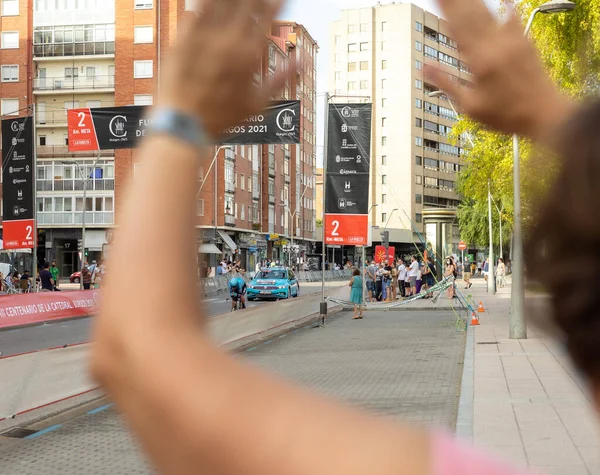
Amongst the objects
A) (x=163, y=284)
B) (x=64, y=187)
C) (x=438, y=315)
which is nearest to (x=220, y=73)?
(x=163, y=284)

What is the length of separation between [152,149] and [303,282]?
225 feet

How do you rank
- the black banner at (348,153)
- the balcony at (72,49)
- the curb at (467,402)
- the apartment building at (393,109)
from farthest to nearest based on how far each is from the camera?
the apartment building at (393,109) → the balcony at (72,49) → the black banner at (348,153) → the curb at (467,402)

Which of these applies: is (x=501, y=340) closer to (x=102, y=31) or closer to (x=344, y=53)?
(x=102, y=31)

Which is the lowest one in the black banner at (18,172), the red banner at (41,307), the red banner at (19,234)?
the red banner at (41,307)

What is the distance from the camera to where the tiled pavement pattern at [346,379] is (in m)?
7.98

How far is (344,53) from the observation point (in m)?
114

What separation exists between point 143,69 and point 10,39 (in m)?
11.2

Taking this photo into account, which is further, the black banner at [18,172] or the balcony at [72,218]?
the balcony at [72,218]

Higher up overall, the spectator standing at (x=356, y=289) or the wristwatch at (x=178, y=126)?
the wristwatch at (x=178, y=126)

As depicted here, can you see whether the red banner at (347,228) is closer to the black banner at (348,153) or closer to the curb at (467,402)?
the black banner at (348,153)

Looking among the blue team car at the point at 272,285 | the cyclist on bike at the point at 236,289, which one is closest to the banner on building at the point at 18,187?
the cyclist on bike at the point at 236,289

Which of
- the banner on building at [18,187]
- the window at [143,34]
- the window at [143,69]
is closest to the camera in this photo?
the banner on building at [18,187]

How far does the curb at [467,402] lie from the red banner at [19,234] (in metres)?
16.4

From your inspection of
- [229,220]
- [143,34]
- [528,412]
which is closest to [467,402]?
[528,412]
